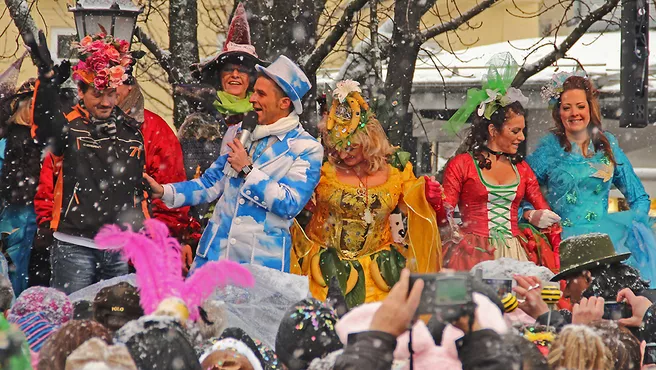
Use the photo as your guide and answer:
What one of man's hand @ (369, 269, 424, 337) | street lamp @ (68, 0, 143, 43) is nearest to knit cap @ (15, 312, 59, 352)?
man's hand @ (369, 269, 424, 337)

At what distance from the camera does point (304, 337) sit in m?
3.89

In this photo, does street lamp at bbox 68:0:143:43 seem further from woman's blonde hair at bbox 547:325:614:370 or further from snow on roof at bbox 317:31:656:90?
snow on roof at bbox 317:31:656:90

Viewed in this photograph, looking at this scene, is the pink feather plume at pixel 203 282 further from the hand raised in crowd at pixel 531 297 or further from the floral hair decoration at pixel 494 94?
the floral hair decoration at pixel 494 94

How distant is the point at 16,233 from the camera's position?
301 inches

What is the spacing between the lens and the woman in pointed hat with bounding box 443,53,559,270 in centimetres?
768

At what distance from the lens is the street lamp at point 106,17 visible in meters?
8.01

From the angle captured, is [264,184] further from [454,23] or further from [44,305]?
[454,23]

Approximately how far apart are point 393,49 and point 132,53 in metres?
2.45

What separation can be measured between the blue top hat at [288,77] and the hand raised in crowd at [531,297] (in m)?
2.31

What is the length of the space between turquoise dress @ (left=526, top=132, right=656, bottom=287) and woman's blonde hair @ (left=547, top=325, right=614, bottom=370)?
13.9 feet

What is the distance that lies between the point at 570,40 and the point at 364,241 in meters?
2.81

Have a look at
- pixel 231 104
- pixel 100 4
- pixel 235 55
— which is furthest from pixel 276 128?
pixel 100 4

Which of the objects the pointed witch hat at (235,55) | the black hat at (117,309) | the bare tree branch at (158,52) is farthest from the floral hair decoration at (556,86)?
the black hat at (117,309)

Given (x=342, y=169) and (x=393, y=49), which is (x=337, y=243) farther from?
(x=393, y=49)
